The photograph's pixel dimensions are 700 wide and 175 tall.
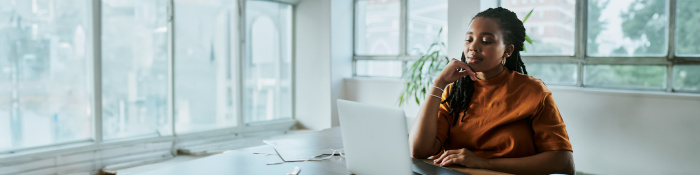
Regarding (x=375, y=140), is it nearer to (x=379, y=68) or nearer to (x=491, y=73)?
(x=491, y=73)

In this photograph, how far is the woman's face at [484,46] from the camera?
173 centimetres

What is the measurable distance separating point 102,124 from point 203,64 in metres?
1.05

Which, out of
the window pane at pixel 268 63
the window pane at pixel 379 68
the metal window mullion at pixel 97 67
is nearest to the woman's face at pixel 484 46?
the metal window mullion at pixel 97 67

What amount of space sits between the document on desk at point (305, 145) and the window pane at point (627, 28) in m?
2.36

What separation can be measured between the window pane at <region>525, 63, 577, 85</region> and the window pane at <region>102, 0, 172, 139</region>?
307 cm

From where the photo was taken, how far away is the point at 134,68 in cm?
422

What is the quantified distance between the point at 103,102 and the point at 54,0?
0.85 m

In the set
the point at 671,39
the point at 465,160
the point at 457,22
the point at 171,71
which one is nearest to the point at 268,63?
the point at 171,71

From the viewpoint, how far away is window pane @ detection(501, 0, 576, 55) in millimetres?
3742

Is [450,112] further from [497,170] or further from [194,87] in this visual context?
[194,87]

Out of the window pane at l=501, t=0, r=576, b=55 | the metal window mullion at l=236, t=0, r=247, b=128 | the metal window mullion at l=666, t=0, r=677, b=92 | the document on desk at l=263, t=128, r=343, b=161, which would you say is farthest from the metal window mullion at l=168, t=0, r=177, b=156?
the metal window mullion at l=666, t=0, r=677, b=92

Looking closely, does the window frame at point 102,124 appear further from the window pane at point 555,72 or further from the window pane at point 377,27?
the window pane at point 555,72

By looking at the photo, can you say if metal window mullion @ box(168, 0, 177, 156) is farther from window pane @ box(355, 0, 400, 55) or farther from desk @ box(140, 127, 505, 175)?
desk @ box(140, 127, 505, 175)

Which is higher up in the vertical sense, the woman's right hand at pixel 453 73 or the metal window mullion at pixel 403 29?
the metal window mullion at pixel 403 29
